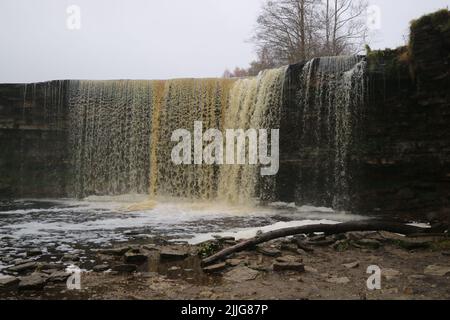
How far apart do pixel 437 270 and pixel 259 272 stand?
8.35 feet

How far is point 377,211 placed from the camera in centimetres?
1409

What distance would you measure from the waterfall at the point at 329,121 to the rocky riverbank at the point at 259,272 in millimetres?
6779

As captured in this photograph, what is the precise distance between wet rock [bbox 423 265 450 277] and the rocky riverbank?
12 millimetres

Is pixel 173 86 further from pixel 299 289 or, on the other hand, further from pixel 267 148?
pixel 299 289

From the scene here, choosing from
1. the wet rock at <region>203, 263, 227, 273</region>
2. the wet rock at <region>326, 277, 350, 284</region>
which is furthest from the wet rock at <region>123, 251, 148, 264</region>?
the wet rock at <region>326, 277, 350, 284</region>

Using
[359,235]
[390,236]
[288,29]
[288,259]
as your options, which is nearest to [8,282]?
[288,259]

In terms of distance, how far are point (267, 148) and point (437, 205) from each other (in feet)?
21.0

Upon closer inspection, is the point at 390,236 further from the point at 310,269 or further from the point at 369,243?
the point at 310,269

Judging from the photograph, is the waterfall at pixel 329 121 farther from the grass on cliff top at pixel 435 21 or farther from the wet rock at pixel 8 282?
the wet rock at pixel 8 282

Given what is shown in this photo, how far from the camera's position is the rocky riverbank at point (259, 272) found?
5.27m

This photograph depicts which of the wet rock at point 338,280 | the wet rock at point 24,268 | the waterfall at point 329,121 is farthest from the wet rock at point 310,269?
the waterfall at point 329,121

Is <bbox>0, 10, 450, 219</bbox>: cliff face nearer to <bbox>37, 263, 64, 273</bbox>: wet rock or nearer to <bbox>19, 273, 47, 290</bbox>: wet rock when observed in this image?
<bbox>37, 263, 64, 273</bbox>: wet rock

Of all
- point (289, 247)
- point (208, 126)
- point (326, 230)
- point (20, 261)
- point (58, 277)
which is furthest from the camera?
point (208, 126)

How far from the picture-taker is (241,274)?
6074 millimetres
